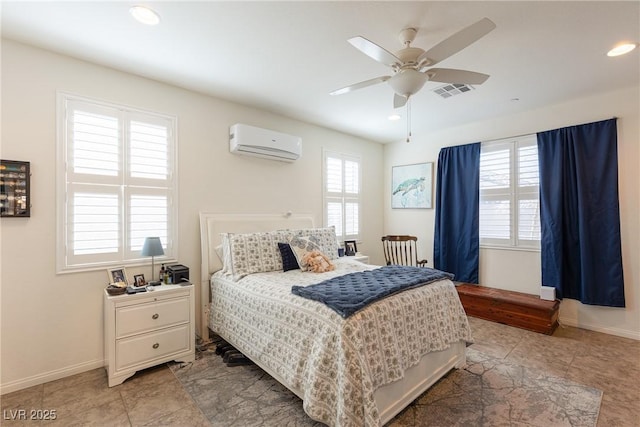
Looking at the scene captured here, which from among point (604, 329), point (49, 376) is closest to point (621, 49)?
point (604, 329)

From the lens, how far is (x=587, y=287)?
339cm

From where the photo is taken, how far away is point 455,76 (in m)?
2.16

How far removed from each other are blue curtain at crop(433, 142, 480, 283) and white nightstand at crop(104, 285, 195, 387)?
357cm

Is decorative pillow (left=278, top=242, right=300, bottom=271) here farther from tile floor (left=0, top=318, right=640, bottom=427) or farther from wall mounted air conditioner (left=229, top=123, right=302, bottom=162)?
tile floor (left=0, top=318, right=640, bottom=427)

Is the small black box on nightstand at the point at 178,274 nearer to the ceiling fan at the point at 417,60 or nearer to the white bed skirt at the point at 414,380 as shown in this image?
the white bed skirt at the point at 414,380

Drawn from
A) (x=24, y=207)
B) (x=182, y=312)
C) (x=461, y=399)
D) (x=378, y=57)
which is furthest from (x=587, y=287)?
(x=24, y=207)

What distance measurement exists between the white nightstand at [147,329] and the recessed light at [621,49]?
13.4 ft

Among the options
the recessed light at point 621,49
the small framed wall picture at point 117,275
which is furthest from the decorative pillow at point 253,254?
the recessed light at point 621,49

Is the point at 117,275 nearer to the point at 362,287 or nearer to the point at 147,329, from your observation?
the point at 147,329

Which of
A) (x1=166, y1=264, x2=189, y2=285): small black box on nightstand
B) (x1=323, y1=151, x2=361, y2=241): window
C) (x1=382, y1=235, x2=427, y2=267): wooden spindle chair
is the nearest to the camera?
(x1=166, y1=264, x2=189, y2=285): small black box on nightstand

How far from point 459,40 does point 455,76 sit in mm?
468

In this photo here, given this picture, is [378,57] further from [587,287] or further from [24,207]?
[587,287]

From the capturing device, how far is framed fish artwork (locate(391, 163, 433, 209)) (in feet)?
16.1

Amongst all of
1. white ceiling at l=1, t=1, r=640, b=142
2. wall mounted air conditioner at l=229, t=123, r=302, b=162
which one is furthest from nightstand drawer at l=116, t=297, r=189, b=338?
white ceiling at l=1, t=1, r=640, b=142
